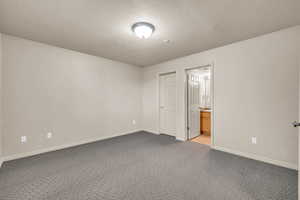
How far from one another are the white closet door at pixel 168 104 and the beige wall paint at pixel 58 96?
1223 millimetres

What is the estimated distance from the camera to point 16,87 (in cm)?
257

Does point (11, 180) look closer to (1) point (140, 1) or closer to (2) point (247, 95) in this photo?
(1) point (140, 1)

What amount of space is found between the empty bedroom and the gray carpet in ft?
0.06

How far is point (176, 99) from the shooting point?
12.9 ft

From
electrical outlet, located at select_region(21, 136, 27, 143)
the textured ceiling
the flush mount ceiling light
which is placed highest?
the textured ceiling

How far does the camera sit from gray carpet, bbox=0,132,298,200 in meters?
1.63

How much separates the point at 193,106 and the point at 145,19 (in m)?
2.92

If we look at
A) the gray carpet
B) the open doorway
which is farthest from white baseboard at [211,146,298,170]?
the open doorway

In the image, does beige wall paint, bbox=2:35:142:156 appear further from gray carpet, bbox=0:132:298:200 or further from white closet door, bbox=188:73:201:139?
white closet door, bbox=188:73:201:139

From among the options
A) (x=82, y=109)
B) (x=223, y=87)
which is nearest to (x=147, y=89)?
(x=82, y=109)

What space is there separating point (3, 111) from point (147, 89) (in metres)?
3.60

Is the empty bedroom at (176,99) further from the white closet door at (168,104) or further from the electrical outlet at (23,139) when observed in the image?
the white closet door at (168,104)

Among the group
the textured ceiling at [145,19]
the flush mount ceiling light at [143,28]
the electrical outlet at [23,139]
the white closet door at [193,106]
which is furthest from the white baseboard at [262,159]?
the electrical outlet at [23,139]

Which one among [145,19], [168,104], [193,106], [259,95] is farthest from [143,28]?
[193,106]
